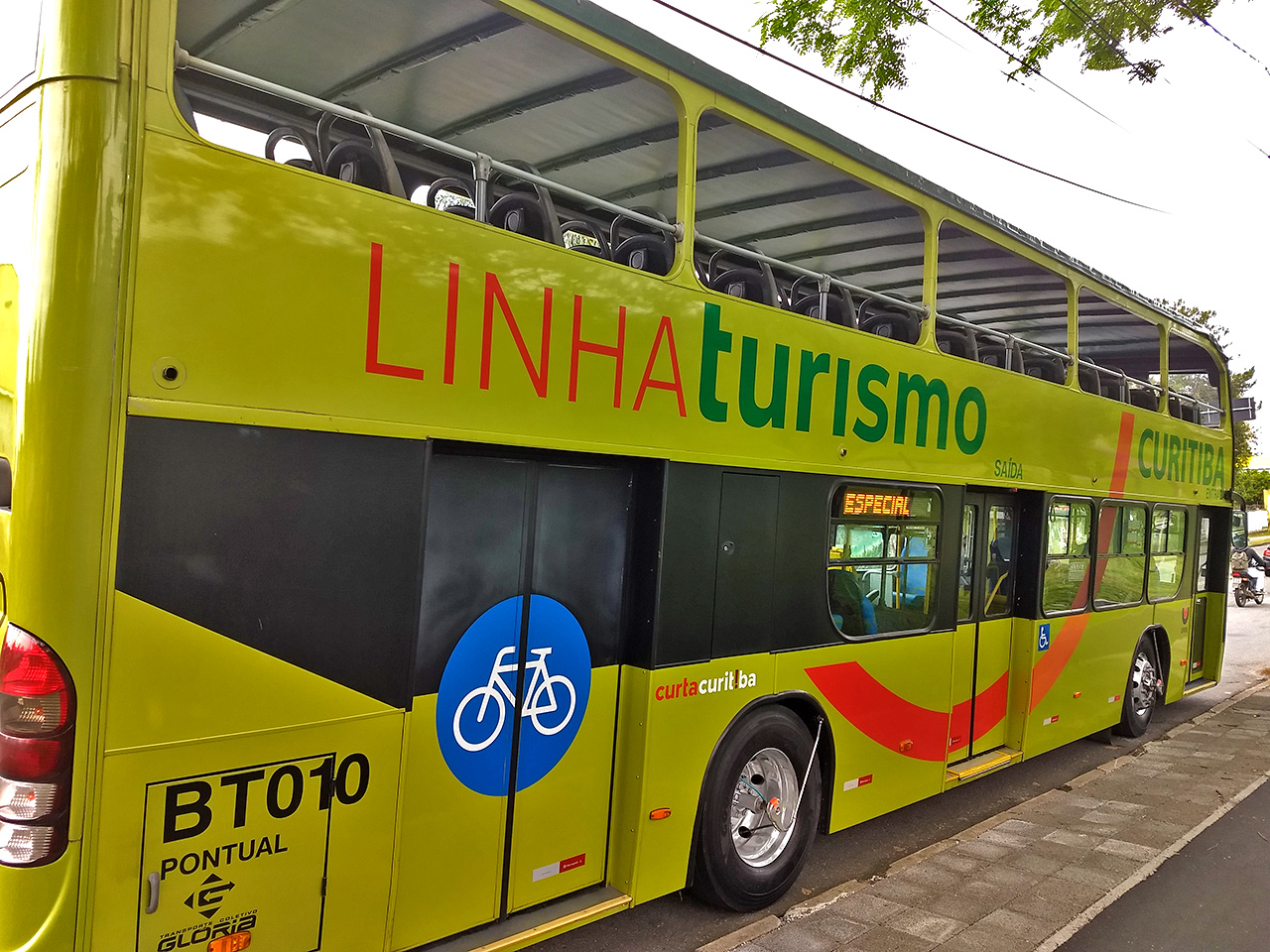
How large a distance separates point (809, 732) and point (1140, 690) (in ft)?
18.4

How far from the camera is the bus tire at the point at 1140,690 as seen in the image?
8672 mm

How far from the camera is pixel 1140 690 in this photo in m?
8.91

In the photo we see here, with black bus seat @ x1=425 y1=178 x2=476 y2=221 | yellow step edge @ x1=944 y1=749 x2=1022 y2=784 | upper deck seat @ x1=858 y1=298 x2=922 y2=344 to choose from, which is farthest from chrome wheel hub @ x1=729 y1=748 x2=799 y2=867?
black bus seat @ x1=425 y1=178 x2=476 y2=221

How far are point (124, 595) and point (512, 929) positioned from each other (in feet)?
6.63

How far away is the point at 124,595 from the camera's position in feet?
8.34

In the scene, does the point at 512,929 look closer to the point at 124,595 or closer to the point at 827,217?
the point at 124,595

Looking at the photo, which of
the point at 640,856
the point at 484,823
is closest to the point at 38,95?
the point at 484,823

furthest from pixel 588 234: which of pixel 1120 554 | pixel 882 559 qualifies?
pixel 1120 554

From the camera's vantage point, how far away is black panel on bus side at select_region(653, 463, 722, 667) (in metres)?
4.13

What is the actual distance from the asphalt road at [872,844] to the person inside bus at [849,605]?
4.61 feet

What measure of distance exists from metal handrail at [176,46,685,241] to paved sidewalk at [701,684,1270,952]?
11.0ft

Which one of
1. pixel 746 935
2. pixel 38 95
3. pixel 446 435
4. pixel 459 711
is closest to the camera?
pixel 38 95

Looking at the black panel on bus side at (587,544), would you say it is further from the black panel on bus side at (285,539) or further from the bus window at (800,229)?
the bus window at (800,229)

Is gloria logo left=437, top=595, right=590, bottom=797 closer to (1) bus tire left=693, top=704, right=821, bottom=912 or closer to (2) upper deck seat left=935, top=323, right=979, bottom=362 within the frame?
(1) bus tire left=693, top=704, right=821, bottom=912
